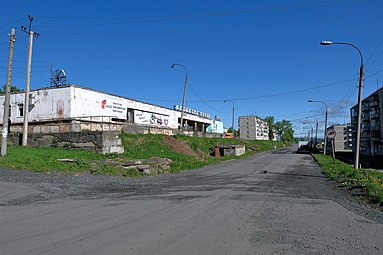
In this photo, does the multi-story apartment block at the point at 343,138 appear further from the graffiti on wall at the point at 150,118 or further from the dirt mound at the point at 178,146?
the dirt mound at the point at 178,146

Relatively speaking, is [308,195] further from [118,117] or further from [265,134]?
[265,134]

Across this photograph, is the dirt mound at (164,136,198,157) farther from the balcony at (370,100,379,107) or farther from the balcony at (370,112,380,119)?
the balcony at (370,100,379,107)

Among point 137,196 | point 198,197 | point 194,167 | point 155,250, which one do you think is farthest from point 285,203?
point 194,167

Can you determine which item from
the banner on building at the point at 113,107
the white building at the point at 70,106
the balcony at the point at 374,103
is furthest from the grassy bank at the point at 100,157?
the balcony at the point at 374,103

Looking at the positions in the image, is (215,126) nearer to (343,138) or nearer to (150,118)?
(150,118)

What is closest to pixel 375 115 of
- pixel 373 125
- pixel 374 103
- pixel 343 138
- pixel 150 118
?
pixel 373 125

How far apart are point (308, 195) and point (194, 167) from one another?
12.4 m

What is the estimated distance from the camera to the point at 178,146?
107 feet

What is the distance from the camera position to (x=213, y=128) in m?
84.6

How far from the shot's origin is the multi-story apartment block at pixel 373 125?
243 feet

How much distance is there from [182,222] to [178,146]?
26.0 metres

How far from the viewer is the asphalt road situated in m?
4.98

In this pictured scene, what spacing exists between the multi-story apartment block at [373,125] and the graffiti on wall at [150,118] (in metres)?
48.1

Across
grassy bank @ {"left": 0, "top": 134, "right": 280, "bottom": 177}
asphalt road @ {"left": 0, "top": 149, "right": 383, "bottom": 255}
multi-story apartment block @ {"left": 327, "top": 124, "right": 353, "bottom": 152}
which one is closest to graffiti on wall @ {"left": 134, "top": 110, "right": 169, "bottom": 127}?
grassy bank @ {"left": 0, "top": 134, "right": 280, "bottom": 177}
